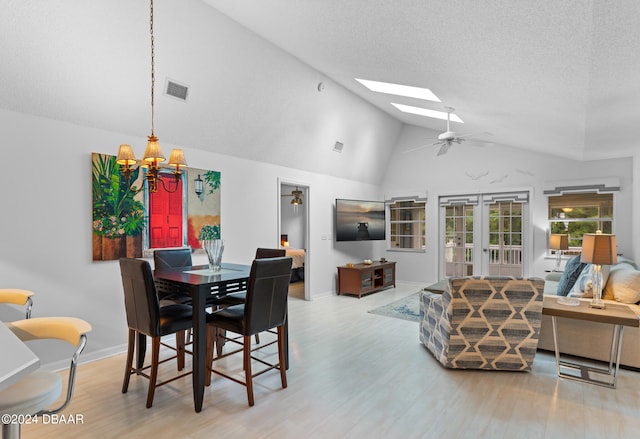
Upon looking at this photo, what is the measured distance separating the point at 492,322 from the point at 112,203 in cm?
373

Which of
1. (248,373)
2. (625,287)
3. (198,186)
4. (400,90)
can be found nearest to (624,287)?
(625,287)

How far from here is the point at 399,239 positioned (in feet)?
26.9

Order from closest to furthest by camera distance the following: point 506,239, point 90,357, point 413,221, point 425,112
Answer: point 90,357
point 425,112
point 506,239
point 413,221

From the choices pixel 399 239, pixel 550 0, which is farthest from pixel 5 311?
pixel 399 239

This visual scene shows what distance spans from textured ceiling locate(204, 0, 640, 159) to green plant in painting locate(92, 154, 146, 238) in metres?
1.86

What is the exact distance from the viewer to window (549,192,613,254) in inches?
233

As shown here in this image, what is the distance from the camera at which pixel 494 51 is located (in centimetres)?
258

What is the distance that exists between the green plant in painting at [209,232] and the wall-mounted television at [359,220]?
8.63 feet

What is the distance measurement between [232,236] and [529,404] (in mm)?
3731

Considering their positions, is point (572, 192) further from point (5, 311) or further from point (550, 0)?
point (5, 311)

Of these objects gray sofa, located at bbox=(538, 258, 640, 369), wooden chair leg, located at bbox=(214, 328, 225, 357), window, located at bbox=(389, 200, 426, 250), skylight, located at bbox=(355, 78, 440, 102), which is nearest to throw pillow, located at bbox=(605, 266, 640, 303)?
gray sofa, located at bbox=(538, 258, 640, 369)

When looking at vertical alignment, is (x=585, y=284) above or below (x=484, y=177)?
below

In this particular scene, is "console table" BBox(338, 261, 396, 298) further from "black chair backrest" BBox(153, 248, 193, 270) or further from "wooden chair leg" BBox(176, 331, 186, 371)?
"wooden chair leg" BBox(176, 331, 186, 371)

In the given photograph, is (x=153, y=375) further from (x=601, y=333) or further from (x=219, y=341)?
(x=601, y=333)
